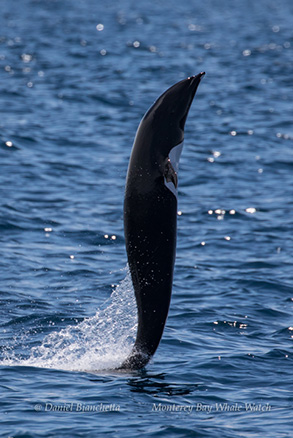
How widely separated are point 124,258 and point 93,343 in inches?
197

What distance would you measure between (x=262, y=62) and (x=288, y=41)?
33.6 ft

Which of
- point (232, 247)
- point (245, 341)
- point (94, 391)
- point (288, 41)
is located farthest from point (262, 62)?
point (94, 391)

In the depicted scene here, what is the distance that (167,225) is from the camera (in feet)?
35.1

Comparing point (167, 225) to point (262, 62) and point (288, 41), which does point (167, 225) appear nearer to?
point (262, 62)

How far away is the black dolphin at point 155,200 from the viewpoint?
34.1 feet

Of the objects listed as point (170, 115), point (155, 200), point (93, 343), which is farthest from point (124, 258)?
point (170, 115)

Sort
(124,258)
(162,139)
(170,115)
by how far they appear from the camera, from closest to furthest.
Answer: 1. (162,139)
2. (170,115)
3. (124,258)

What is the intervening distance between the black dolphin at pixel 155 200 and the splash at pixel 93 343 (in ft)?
4.01

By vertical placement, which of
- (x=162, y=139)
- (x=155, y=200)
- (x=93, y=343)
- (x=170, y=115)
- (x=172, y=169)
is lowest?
(x=93, y=343)

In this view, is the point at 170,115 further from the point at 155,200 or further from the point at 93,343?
the point at 93,343

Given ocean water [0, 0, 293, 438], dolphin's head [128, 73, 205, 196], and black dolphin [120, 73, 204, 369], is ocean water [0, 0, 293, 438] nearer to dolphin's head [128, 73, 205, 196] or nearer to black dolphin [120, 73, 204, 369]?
Answer: black dolphin [120, 73, 204, 369]

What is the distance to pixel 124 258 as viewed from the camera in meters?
18.2

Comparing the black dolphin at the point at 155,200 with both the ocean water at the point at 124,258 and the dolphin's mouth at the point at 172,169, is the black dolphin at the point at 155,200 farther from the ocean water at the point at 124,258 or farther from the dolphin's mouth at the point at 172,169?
the ocean water at the point at 124,258

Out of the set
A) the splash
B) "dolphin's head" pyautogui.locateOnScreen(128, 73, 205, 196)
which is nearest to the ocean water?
the splash
